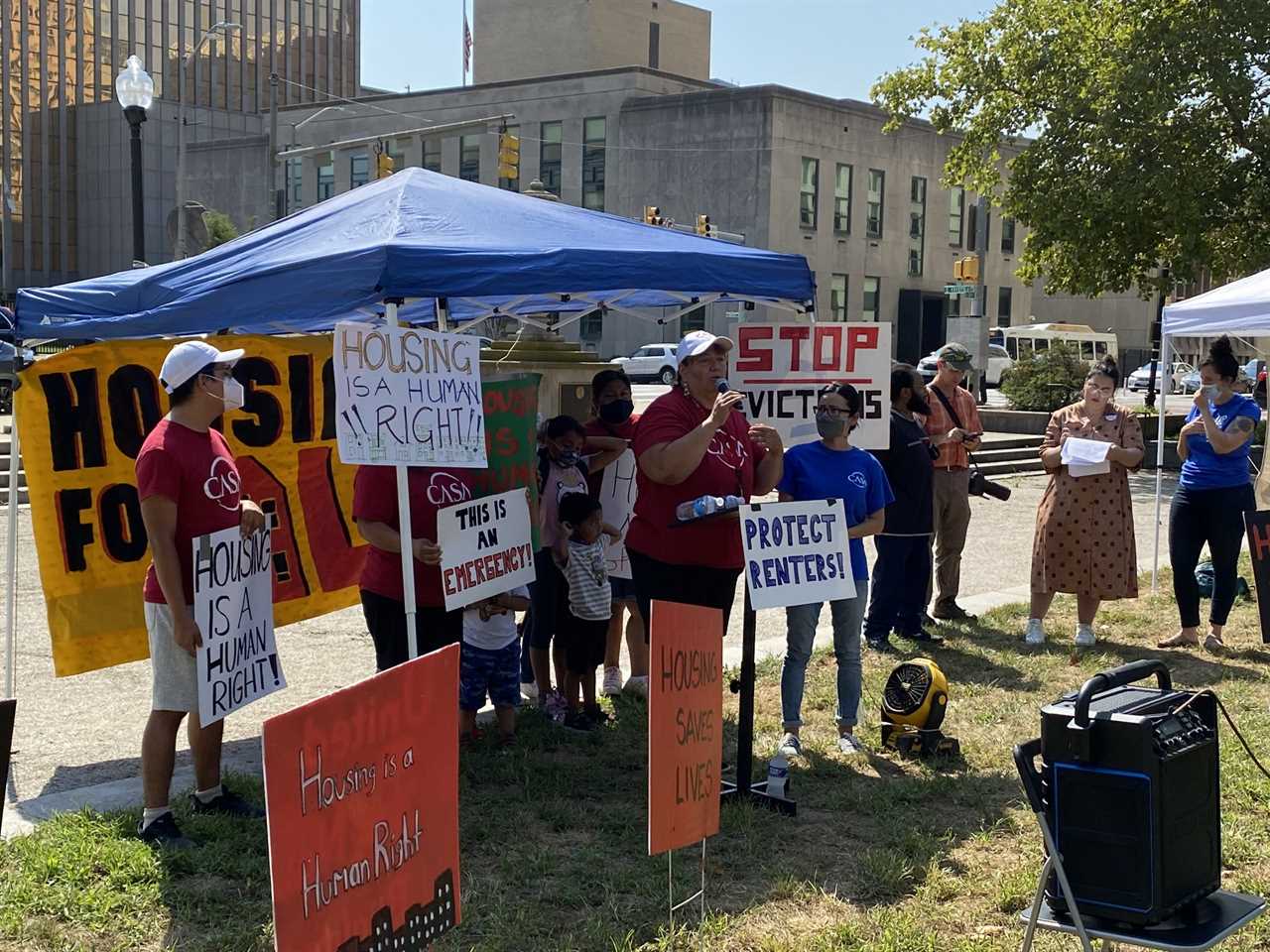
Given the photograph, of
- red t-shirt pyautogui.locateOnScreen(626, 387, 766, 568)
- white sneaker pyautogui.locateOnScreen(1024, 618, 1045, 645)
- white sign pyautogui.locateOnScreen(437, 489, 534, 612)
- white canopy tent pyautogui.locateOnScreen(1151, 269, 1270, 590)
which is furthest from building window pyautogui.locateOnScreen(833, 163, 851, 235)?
white sign pyautogui.locateOnScreen(437, 489, 534, 612)

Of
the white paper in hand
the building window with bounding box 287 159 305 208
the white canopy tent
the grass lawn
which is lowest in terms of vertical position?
the grass lawn

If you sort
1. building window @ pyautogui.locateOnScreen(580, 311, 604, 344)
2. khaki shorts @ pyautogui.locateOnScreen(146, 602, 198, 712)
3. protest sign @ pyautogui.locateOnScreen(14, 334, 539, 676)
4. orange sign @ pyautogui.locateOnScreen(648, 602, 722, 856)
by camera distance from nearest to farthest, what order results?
orange sign @ pyautogui.locateOnScreen(648, 602, 722, 856) < khaki shorts @ pyautogui.locateOnScreen(146, 602, 198, 712) < protest sign @ pyautogui.locateOnScreen(14, 334, 539, 676) < building window @ pyautogui.locateOnScreen(580, 311, 604, 344)

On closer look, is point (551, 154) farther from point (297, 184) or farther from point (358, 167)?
point (297, 184)

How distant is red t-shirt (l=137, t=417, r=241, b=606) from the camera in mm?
4988

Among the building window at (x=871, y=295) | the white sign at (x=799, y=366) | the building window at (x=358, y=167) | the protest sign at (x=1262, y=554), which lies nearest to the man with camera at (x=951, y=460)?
the protest sign at (x=1262, y=554)

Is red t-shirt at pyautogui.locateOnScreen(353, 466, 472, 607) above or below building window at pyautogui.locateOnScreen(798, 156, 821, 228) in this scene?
below

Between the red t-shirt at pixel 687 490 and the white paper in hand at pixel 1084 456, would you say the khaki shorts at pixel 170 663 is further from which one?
the white paper in hand at pixel 1084 456

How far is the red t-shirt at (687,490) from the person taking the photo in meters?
5.77

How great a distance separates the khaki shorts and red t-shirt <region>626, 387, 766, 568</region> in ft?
6.23

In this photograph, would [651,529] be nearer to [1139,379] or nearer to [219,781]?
[219,781]

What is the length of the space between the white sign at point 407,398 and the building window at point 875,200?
48501mm

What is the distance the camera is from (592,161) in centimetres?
5216

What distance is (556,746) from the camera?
6.70 meters

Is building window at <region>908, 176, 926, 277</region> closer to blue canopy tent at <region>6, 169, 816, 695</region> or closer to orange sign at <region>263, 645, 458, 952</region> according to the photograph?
blue canopy tent at <region>6, 169, 816, 695</region>
